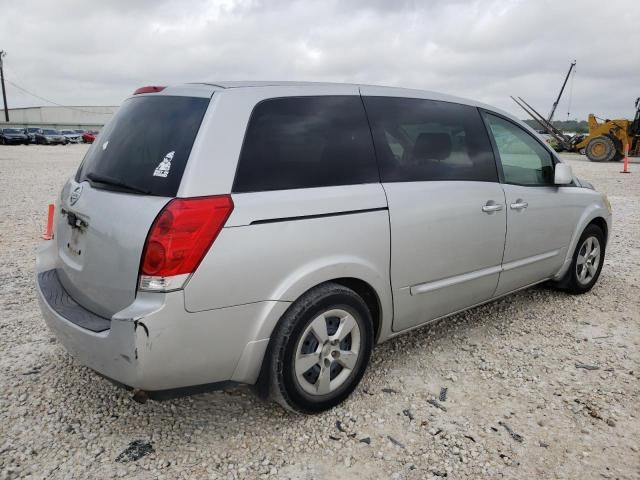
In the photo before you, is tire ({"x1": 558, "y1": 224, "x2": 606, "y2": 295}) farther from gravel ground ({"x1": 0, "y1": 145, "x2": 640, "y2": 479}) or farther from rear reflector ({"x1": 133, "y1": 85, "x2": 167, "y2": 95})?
rear reflector ({"x1": 133, "y1": 85, "x2": 167, "y2": 95})

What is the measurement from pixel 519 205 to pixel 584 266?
1471 mm

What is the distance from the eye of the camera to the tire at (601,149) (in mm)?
23359

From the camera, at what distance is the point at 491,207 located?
3.46m

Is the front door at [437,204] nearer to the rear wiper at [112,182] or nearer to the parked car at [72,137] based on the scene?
the rear wiper at [112,182]

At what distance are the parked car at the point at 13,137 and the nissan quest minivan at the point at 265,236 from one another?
41.2 metres

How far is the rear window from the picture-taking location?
2357 mm

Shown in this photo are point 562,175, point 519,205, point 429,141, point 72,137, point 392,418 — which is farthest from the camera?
point 72,137

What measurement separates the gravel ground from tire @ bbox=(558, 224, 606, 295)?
2.02 feet

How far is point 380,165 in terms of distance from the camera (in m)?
2.92

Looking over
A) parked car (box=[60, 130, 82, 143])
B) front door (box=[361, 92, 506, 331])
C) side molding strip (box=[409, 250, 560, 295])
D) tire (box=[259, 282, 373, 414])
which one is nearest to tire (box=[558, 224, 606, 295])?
side molding strip (box=[409, 250, 560, 295])

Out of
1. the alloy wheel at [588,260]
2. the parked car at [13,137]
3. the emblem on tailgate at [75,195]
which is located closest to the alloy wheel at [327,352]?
the emblem on tailgate at [75,195]

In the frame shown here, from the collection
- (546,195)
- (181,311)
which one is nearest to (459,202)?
(546,195)

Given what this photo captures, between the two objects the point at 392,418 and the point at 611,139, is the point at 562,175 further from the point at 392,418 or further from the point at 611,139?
the point at 611,139

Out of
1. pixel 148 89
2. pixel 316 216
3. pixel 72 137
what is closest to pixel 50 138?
pixel 72 137
